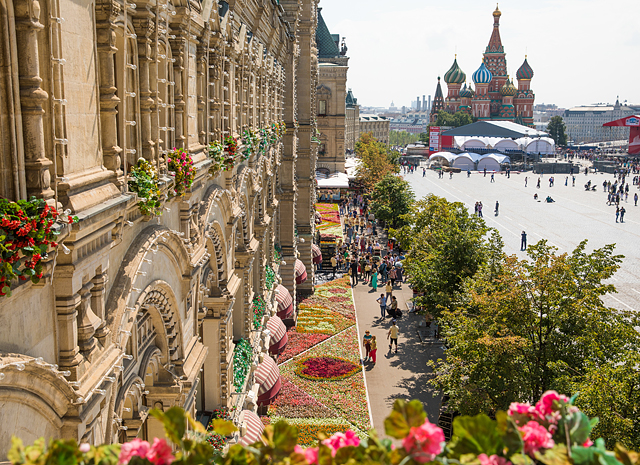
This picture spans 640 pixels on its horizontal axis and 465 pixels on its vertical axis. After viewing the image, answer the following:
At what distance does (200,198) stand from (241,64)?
19.5 feet

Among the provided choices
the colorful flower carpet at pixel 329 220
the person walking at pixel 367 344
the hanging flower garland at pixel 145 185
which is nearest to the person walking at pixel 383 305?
the person walking at pixel 367 344

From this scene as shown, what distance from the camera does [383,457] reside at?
3.04 m

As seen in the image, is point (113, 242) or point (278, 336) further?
point (278, 336)

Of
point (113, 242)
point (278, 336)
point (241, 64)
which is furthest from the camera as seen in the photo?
point (278, 336)

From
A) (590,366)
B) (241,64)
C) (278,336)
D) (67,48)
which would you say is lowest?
(278,336)

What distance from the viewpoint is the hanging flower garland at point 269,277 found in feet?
74.2

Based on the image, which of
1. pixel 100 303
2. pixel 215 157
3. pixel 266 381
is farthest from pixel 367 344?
pixel 100 303

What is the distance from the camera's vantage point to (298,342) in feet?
84.5

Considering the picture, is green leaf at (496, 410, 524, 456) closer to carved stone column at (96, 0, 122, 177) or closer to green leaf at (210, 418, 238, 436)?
green leaf at (210, 418, 238, 436)

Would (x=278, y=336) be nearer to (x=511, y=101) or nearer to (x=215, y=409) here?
(x=215, y=409)

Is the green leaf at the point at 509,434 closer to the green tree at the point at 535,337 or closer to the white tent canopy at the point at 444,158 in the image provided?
the green tree at the point at 535,337

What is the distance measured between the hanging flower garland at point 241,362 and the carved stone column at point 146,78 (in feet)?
27.4

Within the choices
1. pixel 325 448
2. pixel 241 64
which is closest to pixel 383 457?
pixel 325 448

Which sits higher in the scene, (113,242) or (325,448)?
(113,242)
